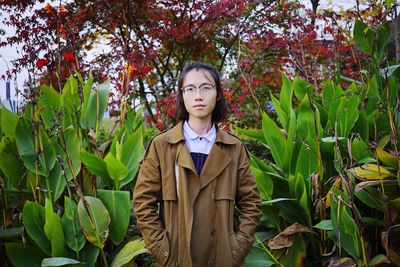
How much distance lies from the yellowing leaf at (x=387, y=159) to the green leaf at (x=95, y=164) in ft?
4.33

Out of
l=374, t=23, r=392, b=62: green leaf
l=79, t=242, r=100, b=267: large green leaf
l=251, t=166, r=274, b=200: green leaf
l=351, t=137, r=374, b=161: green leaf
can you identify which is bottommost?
l=79, t=242, r=100, b=267: large green leaf

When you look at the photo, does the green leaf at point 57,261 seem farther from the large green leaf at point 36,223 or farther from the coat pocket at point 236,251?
the coat pocket at point 236,251

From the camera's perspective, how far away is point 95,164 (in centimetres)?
254

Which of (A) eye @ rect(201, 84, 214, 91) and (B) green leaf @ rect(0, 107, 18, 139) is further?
(B) green leaf @ rect(0, 107, 18, 139)

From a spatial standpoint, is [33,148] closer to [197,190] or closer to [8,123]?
[8,123]

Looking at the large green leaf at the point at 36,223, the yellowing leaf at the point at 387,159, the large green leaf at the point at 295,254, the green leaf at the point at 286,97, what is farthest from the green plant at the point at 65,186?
the yellowing leaf at the point at 387,159

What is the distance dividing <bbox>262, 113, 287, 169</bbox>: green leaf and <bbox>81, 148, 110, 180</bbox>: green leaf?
89 centimetres

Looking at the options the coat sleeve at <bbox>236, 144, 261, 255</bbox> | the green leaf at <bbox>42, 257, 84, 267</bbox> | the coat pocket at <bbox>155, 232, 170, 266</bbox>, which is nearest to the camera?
the coat pocket at <bbox>155, 232, 170, 266</bbox>

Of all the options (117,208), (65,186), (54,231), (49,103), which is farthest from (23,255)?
(49,103)

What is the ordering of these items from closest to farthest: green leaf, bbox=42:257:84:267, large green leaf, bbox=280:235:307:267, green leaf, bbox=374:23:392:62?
green leaf, bbox=42:257:84:267 → large green leaf, bbox=280:235:307:267 → green leaf, bbox=374:23:392:62

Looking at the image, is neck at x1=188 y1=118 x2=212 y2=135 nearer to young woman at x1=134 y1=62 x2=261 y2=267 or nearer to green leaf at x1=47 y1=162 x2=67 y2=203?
young woman at x1=134 y1=62 x2=261 y2=267

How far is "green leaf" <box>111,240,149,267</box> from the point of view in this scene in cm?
241

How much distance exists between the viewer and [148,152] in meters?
2.03

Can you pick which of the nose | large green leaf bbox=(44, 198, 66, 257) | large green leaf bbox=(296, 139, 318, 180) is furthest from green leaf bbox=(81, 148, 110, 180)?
large green leaf bbox=(296, 139, 318, 180)
